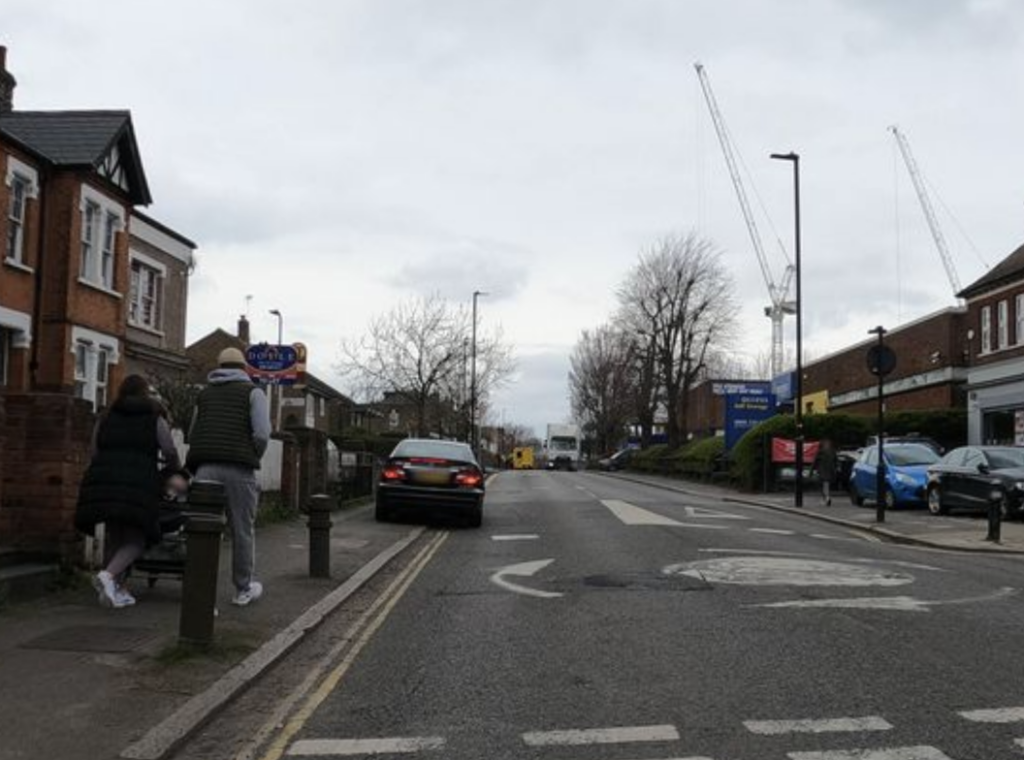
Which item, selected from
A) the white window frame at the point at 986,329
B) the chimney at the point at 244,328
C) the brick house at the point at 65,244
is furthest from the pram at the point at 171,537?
the chimney at the point at 244,328

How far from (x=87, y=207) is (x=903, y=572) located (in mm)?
19164

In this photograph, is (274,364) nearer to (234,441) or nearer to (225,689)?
(234,441)

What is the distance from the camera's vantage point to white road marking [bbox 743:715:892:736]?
5.74 meters

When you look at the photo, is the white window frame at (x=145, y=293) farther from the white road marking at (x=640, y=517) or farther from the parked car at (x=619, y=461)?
the parked car at (x=619, y=461)

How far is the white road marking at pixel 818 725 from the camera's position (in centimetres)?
574

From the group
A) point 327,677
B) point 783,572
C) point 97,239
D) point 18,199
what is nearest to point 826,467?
point 783,572

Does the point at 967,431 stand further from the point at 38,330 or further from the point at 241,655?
the point at 241,655

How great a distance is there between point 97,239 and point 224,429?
57.5 ft

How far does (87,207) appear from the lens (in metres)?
24.1

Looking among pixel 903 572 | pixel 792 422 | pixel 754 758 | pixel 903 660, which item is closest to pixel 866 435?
pixel 792 422

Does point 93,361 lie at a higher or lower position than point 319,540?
higher

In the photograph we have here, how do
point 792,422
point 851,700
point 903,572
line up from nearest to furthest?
point 851,700 → point 903,572 → point 792,422

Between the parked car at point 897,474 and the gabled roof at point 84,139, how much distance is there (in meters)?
18.7

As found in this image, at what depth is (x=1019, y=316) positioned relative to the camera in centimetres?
3469
